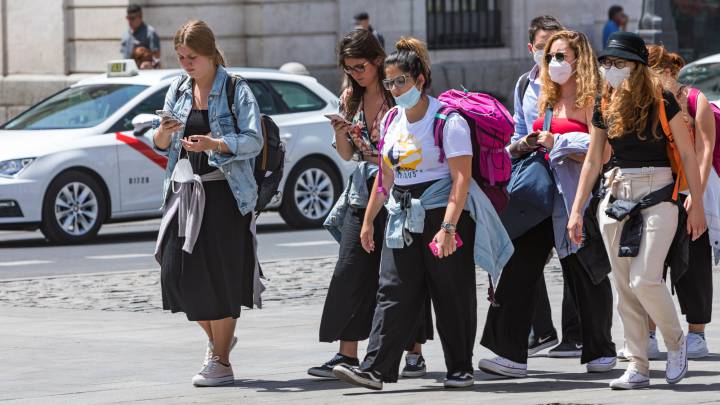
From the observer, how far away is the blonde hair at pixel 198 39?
26.5 ft

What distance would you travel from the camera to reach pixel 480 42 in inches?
1121

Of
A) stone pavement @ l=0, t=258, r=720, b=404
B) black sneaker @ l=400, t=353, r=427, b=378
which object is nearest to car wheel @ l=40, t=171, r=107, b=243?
stone pavement @ l=0, t=258, r=720, b=404

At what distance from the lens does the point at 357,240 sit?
26.9 feet

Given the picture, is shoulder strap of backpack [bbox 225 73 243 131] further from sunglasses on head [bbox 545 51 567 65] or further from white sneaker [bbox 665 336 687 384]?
white sneaker [bbox 665 336 687 384]

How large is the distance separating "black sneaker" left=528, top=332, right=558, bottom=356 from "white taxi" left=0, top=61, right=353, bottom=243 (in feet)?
22.5

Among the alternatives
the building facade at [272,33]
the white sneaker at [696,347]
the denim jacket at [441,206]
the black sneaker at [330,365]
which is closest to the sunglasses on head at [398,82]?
the denim jacket at [441,206]

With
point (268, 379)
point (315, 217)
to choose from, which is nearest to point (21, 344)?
point (268, 379)

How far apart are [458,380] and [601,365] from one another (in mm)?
872

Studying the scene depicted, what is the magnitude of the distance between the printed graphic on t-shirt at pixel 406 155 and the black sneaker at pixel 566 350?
5.60 ft

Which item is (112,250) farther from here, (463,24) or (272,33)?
(463,24)

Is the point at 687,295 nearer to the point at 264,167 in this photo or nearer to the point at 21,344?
the point at 264,167

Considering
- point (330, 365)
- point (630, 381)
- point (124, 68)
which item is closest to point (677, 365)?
point (630, 381)

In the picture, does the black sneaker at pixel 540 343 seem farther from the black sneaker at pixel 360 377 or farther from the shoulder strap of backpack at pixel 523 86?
the black sneaker at pixel 360 377

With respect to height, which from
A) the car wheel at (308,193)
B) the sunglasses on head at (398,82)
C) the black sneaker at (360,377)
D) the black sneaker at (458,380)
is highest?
the sunglasses on head at (398,82)
